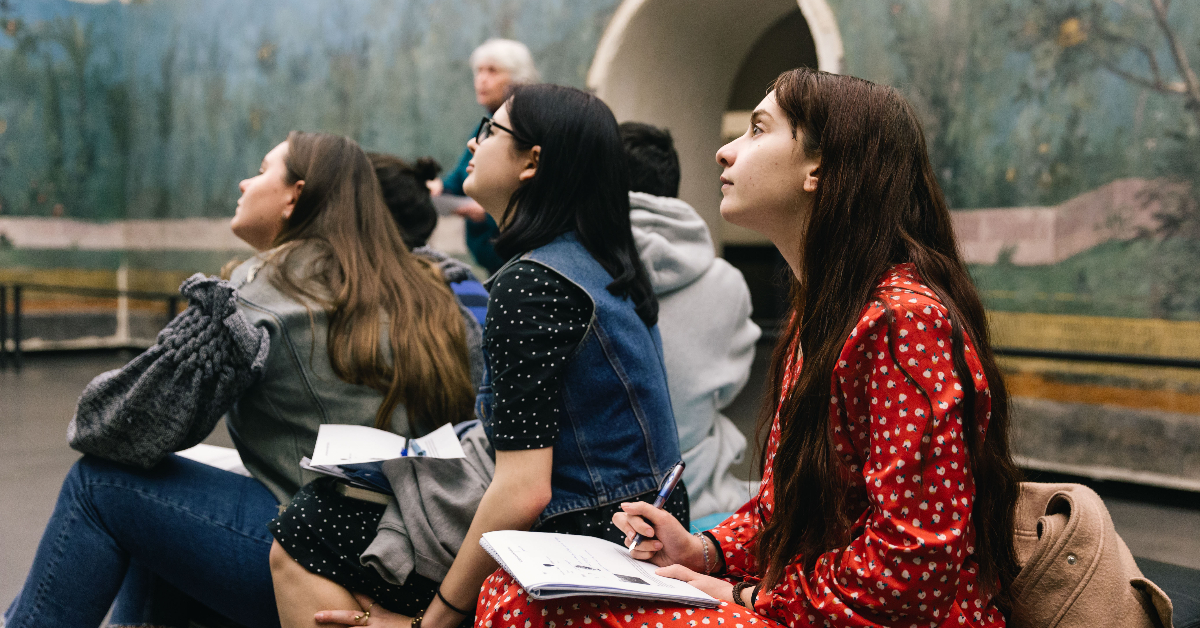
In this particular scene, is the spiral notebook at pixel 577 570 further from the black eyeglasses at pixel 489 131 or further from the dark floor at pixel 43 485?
the dark floor at pixel 43 485

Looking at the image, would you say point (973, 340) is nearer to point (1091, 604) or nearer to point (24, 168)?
point (1091, 604)

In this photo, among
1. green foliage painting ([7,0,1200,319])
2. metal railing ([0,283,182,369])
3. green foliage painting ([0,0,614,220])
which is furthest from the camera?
metal railing ([0,283,182,369])

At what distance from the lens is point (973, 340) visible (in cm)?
131

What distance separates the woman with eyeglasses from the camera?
171 centimetres

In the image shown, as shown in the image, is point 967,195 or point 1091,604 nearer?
point 1091,604

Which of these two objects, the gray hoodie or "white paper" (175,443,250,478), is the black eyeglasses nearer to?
the gray hoodie

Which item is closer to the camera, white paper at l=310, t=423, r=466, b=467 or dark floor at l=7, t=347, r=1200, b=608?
white paper at l=310, t=423, r=466, b=467

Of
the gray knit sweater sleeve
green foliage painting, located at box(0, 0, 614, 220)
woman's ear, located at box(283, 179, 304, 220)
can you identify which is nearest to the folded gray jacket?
the gray knit sweater sleeve

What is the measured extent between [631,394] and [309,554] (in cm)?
72

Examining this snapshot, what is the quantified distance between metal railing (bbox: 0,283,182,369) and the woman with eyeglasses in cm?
975

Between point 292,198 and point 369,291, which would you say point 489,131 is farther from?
point 292,198

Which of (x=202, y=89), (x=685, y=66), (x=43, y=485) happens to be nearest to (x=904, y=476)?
(x=43, y=485)

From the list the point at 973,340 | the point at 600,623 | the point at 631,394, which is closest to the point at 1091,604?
the point at 973,340

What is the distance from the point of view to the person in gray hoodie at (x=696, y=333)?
2.70 metres
